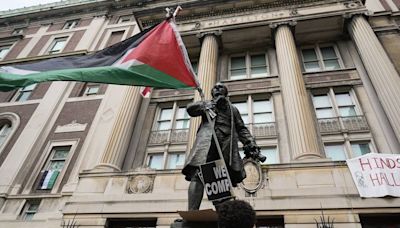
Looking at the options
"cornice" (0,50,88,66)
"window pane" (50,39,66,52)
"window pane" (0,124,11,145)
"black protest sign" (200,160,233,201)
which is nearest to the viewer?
"black protest sign" (200,160,233,201)

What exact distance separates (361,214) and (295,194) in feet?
6.54

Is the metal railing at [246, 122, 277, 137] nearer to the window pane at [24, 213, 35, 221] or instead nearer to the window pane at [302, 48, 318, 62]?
the window pane at [302, 48, 318, 62]

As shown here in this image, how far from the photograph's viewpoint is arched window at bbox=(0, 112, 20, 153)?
17.1 metres

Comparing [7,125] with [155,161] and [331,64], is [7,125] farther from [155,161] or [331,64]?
[331,64]

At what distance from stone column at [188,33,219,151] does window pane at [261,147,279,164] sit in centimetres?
343

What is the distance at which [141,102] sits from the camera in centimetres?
1662

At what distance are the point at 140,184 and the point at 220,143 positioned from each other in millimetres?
8005

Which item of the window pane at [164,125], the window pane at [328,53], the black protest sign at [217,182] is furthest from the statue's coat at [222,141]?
the window pane at [328,53]

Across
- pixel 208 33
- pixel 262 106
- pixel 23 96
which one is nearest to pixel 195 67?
pixel 208 33

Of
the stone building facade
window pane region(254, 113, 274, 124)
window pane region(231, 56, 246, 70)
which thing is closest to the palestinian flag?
the stone building facade

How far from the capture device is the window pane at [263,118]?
1412 cm

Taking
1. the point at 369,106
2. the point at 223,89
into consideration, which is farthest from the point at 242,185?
the point at 369,106

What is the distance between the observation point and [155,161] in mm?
14203

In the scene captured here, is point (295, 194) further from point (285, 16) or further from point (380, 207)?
point (285, 16)
